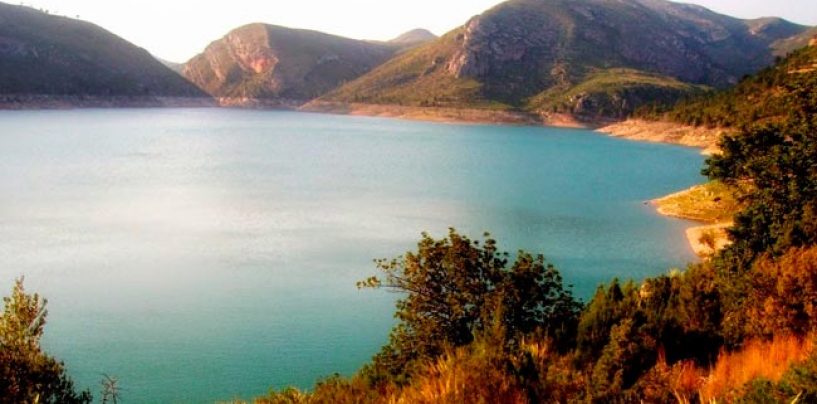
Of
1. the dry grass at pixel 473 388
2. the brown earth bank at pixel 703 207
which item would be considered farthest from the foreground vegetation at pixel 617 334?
the brown earth bank at pixel 703 207

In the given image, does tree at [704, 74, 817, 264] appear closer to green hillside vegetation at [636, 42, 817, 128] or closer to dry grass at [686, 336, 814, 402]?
dry grass at [686, 336, 814, 402]

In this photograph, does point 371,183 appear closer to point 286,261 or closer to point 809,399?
point 286,261

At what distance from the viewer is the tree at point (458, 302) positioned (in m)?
16.8

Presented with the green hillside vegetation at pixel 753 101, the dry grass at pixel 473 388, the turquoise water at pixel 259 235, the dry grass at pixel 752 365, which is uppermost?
the green hillside vegetation at pixel 753 101

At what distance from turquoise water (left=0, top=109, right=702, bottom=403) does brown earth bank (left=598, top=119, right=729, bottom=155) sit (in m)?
10.4

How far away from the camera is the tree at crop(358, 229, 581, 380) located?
16750mm

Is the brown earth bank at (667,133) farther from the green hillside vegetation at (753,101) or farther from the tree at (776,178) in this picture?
the tree at (776,178)

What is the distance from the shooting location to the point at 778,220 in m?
21.2

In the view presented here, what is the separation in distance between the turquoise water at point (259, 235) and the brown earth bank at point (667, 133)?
10426 mm

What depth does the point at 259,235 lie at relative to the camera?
46469mm

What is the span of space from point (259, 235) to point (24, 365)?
1249 inches

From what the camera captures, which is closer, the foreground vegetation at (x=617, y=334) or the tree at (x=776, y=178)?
the foreground vegetation at (x=617, y=334)

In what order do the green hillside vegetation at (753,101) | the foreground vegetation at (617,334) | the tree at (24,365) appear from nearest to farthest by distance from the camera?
the foreground vegetation at (617,334) < the tree at (24,365) < the green hillside vegetation at (753,101)

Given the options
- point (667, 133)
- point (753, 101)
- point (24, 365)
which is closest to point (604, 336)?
point (24, 365)
